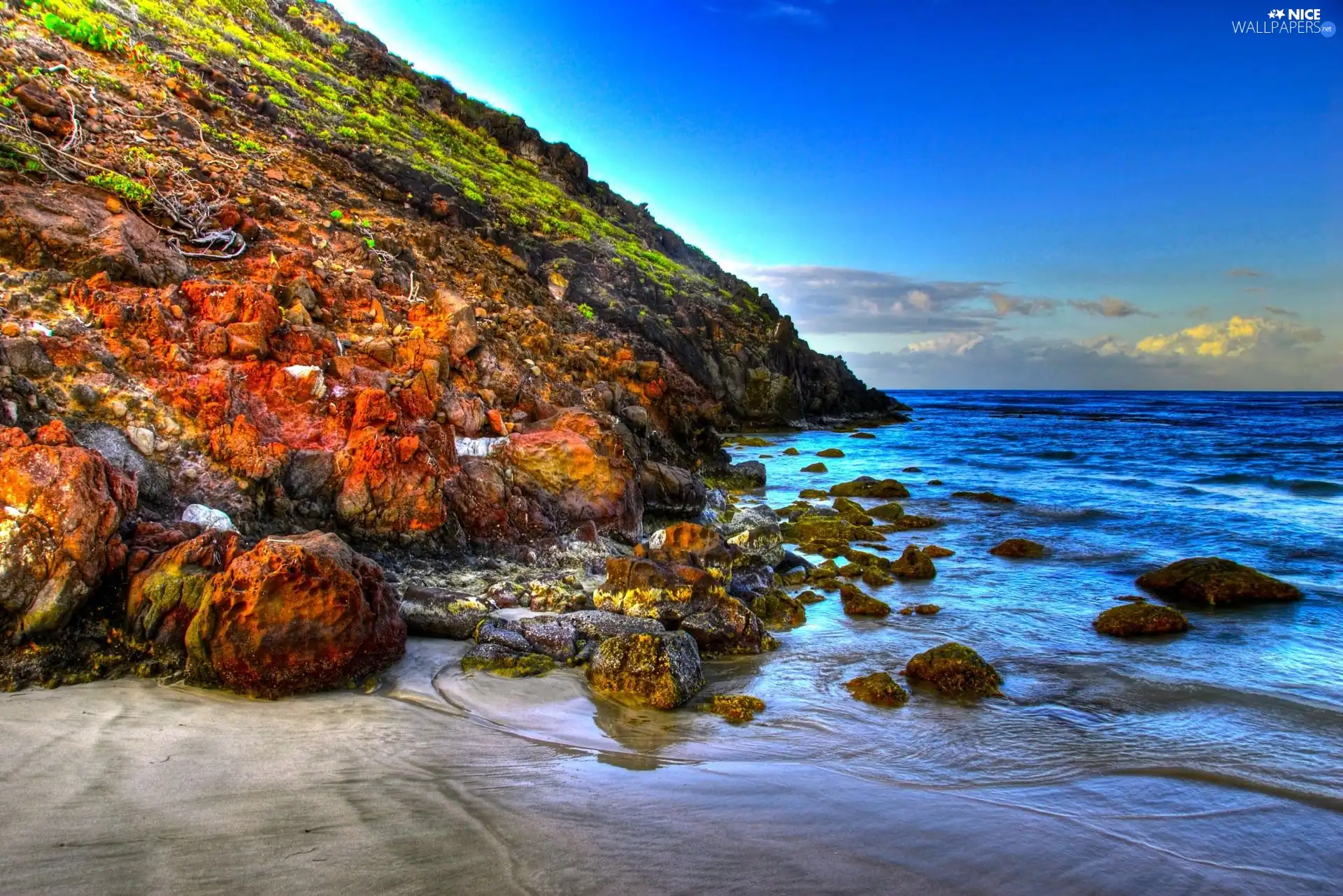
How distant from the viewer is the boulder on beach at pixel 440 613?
698cm

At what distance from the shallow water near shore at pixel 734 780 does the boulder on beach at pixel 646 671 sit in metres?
0.20

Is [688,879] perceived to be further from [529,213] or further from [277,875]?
[529,213]

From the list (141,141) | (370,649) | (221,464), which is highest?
(141,141)

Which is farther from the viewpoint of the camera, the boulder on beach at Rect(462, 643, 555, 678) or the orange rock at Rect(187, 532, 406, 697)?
the boulder on beach at Rect(462, 643, 555, 678)

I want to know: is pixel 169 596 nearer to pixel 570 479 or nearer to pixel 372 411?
pixel 372 411

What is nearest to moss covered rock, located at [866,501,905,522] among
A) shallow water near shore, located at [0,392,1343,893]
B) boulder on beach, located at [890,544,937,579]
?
boulder on beach, located at [890,544,937,579]

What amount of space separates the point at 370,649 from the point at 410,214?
16.6 meters

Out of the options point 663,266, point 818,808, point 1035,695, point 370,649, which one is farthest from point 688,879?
point 663,266

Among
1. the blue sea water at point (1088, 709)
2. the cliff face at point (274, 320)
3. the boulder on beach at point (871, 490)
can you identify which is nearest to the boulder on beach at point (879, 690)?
the blue sea water at point (1088, 709)

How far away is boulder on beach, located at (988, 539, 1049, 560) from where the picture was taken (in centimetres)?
1316

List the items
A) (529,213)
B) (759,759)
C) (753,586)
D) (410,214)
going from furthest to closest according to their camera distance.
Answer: (529,213)
(410,214)
(753,586)
(759,759)

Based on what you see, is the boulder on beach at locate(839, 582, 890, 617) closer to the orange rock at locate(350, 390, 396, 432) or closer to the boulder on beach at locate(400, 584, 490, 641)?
the boulder on beach at locate(400, 584, 490, 641)

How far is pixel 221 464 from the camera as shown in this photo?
25.5 feet

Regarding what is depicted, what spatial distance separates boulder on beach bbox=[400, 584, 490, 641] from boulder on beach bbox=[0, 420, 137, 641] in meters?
2.56
